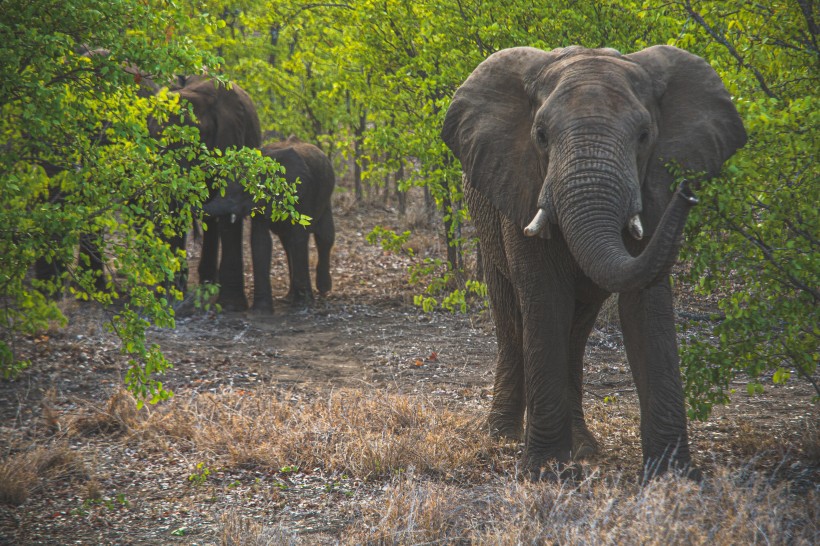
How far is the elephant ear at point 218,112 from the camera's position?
13883 millimetres

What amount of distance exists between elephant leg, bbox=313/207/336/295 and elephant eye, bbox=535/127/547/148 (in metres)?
9.21

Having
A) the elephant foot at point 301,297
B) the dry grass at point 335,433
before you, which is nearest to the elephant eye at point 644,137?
the dry grass at point 335,433

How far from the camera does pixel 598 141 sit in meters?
5.82

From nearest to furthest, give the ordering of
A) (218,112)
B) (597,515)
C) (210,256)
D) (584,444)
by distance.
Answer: (597,515)
(584,444)
(218,112)
(210,256)

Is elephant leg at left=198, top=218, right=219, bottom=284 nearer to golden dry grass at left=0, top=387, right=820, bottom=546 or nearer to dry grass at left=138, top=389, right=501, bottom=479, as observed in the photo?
golden dry grass at left=0, top=387, right=820, bottom=546

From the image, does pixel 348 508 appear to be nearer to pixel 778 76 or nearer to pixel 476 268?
pixel 778 76

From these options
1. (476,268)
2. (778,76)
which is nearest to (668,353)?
(778,76)

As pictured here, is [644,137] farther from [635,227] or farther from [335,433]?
[335,433]

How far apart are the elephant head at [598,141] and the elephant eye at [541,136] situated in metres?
0.02

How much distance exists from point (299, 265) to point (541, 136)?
871 centimetres

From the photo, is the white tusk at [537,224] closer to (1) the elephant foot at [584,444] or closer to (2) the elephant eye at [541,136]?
(2) the elephant eye at [541,136]

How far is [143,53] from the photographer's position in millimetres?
A: 5824

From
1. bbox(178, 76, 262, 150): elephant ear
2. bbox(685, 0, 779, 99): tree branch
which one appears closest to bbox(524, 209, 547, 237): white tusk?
bbox(685, 0, 779, 99): tree branch

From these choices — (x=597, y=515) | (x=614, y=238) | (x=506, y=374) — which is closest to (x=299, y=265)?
(x=506, y=374)
